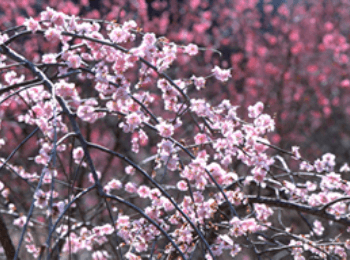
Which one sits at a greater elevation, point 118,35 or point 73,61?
point 118,35

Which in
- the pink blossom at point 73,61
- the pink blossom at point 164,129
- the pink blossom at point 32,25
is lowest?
the pink blossom at point 164,129

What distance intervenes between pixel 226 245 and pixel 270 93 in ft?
27.4

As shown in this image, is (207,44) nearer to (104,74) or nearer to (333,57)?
(333,57)

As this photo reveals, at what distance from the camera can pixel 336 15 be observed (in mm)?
13039

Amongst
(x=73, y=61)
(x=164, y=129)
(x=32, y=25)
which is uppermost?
(x=32, y=25)

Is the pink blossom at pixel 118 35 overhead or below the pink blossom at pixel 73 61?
overhead

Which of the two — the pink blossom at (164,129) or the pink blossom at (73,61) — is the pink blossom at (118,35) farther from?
the pink blossom at (164,129)

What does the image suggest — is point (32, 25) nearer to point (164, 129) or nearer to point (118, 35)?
point (118, 35)

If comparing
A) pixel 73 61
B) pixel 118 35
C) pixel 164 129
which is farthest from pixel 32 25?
pixel 164 129

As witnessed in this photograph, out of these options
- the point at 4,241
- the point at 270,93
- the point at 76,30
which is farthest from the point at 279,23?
the point at 4,241

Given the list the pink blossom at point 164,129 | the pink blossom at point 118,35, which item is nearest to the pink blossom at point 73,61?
the pink blossom at point 118,35

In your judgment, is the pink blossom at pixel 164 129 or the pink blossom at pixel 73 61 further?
the pink blossom at pixel 73 61

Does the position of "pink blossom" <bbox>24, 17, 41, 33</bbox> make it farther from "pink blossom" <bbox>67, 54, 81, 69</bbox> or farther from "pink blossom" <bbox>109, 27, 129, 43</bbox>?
"pink blossom" <bbox>109, 27, 129, 43</bbox>

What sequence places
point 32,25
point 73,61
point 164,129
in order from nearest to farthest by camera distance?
point 164,129 → point 73,61 → point 32,25
